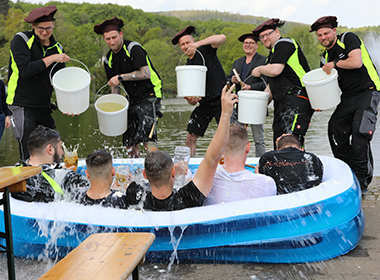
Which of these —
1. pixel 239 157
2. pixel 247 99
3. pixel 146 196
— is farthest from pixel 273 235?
pixel 247 99

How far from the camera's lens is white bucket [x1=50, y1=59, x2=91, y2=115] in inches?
218

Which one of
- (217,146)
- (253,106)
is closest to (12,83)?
(253,106)

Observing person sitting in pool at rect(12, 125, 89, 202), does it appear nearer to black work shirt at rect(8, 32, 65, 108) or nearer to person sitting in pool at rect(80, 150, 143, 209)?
person sitting in pool at rect(80, 150, 143, 209)

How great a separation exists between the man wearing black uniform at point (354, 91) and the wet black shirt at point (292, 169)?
1.54 m

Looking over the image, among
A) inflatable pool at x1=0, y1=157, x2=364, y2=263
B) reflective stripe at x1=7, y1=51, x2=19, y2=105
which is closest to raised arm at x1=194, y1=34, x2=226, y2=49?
reflective stripe at x1=7, y1=51, x2=19, y2=105

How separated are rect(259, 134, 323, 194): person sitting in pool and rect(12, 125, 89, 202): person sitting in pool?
5.71ft

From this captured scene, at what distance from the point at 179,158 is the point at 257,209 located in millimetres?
1978

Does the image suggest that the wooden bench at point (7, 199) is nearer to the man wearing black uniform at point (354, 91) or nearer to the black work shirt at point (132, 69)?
the black work shirt at point (132, 69)

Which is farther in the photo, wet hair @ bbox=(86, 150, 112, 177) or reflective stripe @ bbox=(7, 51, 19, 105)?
reflective stripe @ bbox=(7, 51, 19, 105)

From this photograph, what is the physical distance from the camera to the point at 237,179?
3748 millimetres

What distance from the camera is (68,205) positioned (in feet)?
12.6

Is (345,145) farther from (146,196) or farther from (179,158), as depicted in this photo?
(146,196)

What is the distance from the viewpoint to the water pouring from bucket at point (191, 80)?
6.04 m

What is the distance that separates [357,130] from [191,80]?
2.21 metres
